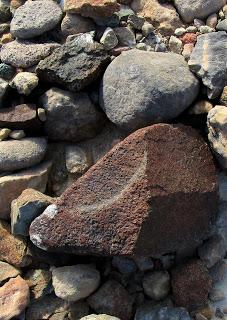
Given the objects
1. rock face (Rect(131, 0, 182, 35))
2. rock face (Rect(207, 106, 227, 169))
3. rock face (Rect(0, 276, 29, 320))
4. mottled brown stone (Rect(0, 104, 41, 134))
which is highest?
rock face (Rect(131, 0, 182, 35))

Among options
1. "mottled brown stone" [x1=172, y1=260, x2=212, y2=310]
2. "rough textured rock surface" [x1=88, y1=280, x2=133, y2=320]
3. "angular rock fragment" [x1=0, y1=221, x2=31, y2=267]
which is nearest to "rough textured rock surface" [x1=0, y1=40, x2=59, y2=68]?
"angular rock fragment" [x1=0, y1=221, x2=31, y2=267]

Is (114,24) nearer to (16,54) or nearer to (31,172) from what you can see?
(16,54)

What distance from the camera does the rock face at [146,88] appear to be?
2.66 m

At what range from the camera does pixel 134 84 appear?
8.86 ft

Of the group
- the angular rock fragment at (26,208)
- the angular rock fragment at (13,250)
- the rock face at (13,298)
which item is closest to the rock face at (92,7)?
the angular rock fragment at (26,208)

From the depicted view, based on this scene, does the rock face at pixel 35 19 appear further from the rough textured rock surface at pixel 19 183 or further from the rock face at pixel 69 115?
the rough textured rock surface at pixel 19 183

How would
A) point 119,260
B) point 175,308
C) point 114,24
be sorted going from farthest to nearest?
point 114,24 < point 119,260 < point 175,308

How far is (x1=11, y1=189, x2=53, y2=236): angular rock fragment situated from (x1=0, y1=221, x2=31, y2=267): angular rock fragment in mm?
83

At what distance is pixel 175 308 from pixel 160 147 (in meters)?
0.86

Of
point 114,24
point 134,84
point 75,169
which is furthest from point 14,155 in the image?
point 114,24

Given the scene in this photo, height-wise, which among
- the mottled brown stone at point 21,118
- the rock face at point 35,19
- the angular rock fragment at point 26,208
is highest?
the rock face at point 35,19

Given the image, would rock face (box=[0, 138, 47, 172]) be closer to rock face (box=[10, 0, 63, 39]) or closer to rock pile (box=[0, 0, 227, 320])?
rock pile (box=[0, 0, 227, 320])

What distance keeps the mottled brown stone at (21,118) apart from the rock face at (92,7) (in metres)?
0.65

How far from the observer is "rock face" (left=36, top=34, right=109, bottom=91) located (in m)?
2.80
